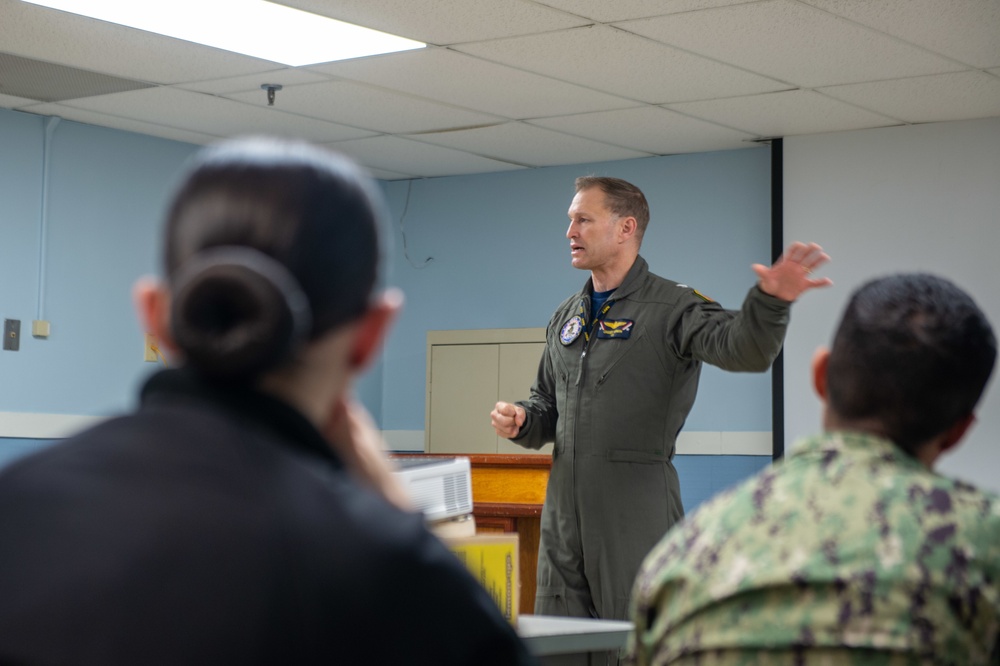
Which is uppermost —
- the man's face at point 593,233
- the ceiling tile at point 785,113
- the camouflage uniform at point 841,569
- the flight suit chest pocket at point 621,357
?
the ceiling tile at point 785,113

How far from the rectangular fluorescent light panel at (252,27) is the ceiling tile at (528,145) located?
140 centimetres

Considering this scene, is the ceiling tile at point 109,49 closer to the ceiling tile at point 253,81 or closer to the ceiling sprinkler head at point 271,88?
the ceiling tile at point 253,81

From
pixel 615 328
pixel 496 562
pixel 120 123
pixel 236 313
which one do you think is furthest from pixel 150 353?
pixel 236 313

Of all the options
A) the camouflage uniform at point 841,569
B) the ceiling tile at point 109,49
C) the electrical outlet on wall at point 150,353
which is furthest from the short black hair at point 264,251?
the electrical outlet on wall at point 150,353

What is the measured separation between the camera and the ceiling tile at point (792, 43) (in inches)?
176

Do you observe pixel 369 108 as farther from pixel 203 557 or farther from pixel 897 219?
pixel 203 557

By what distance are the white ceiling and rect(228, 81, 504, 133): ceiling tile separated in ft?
0.05

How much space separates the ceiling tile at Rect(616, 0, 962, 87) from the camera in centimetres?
448

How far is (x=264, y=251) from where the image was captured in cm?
75

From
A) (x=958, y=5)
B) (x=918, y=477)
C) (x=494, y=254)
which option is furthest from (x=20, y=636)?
(x=494, y=254)

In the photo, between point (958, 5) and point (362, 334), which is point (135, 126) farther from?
point (362, 334)

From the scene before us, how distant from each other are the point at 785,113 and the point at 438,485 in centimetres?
419

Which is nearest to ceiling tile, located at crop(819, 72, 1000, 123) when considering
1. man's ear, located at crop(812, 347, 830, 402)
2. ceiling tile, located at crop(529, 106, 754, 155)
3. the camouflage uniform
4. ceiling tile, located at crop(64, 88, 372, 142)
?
ceiling tile, located at crop(529, 106, 754, 155)

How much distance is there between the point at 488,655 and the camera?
77 centimetres
